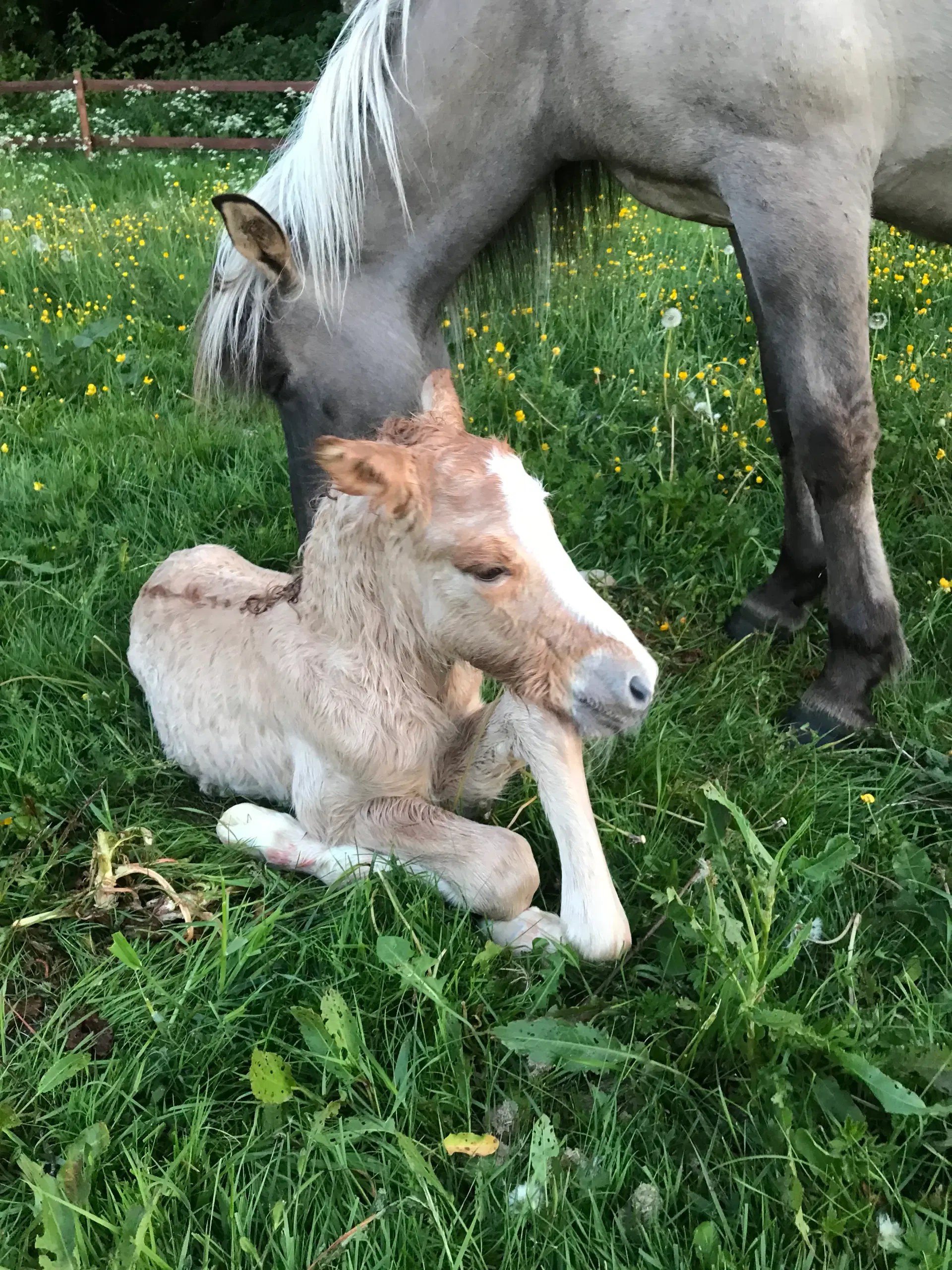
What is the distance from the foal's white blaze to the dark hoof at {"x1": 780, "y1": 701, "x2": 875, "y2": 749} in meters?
1.09

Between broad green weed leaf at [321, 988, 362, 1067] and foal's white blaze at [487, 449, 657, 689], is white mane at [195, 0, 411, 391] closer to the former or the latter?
foal's white blaze at [487, 449, 657, 689]

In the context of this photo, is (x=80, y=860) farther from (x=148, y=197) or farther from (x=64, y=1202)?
(x=148, y=197)

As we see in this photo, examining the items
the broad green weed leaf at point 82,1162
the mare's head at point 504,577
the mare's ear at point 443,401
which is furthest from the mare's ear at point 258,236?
the broad green weed leaf at point 82,1162

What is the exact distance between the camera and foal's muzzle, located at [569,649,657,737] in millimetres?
1559

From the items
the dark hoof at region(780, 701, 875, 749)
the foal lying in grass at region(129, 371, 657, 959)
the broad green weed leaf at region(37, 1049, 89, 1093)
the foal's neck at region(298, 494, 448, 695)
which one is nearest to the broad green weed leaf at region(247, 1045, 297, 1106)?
the broad green weed leaf at region(37, 1049, 89, 1093)

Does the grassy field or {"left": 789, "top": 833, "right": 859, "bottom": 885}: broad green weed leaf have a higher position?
{"left": 789, "top": 833, "right": 859, "bottom": 885}: broad green weed leaf

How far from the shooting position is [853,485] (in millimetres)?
2486

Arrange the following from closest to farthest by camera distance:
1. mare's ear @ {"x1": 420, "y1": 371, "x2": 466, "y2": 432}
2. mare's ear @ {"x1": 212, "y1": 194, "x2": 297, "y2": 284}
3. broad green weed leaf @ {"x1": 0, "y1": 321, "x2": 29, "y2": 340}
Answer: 1. mare's ear @ {"x1": 420, "y1": 371, "x2": 466, "y2": 432}
2. mare's ear @ {"x1": 212, "y1": 194, "x2": 297, "y2": 284}
3. broad green weed leaf @ {"x1": 0, "y1": 321, "x2": 29, "y2": 340}

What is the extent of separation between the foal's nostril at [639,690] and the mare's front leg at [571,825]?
0.18m

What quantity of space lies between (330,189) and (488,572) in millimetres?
1622

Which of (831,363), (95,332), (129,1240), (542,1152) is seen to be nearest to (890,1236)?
(542,1152)

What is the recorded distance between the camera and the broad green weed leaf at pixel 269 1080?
1.53 meters

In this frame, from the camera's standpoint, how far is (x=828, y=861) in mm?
1751

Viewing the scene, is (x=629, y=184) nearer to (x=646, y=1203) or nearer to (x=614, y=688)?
(x=614, y=688)
